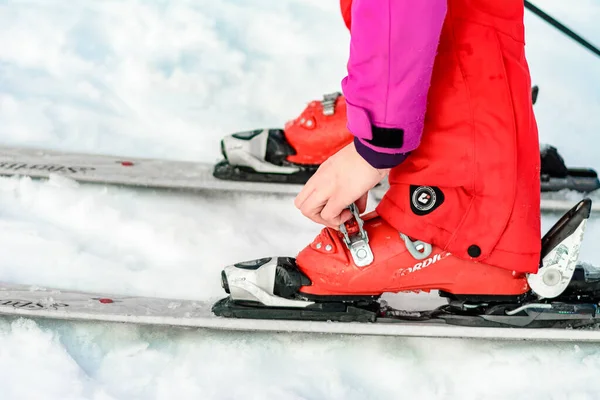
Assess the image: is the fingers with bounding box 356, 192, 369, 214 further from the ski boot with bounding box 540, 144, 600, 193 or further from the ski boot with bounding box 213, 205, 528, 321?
the ski boot with bounding box 540, 144, 600, 193

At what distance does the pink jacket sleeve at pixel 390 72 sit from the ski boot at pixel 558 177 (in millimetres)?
1521

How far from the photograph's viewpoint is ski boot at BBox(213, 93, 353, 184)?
285 centimetres

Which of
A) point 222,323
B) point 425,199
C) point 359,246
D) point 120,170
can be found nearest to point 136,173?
point 120,170

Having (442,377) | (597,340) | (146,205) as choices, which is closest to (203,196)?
(146,205)

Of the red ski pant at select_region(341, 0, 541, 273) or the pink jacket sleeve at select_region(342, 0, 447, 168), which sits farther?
the red ski pant at select_region(341, 0, 541, 273)

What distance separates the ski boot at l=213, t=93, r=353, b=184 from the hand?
4.02 ft

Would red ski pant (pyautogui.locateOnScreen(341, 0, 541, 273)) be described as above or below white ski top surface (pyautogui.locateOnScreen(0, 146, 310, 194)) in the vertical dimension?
above

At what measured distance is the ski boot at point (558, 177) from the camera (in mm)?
2865

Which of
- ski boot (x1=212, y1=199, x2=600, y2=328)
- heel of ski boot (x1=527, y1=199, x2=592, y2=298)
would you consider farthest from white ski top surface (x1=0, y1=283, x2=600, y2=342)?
heel of ski boot (x1=527, y1=199, x2=592, y2=298)

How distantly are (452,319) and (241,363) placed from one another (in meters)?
0.52

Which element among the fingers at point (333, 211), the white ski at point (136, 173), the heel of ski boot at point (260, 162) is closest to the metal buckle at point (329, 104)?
the heel of ski boot at point (260, 162)

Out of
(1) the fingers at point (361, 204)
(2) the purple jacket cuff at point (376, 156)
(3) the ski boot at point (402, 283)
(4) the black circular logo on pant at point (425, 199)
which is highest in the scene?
(2) the purple jacket cuff at point (376, 156)

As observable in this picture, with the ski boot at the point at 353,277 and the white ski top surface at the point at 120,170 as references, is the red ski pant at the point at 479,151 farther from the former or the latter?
the white ski top surface at the point at 120,170

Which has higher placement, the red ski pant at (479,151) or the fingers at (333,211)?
the red ski pant at (479,151)
